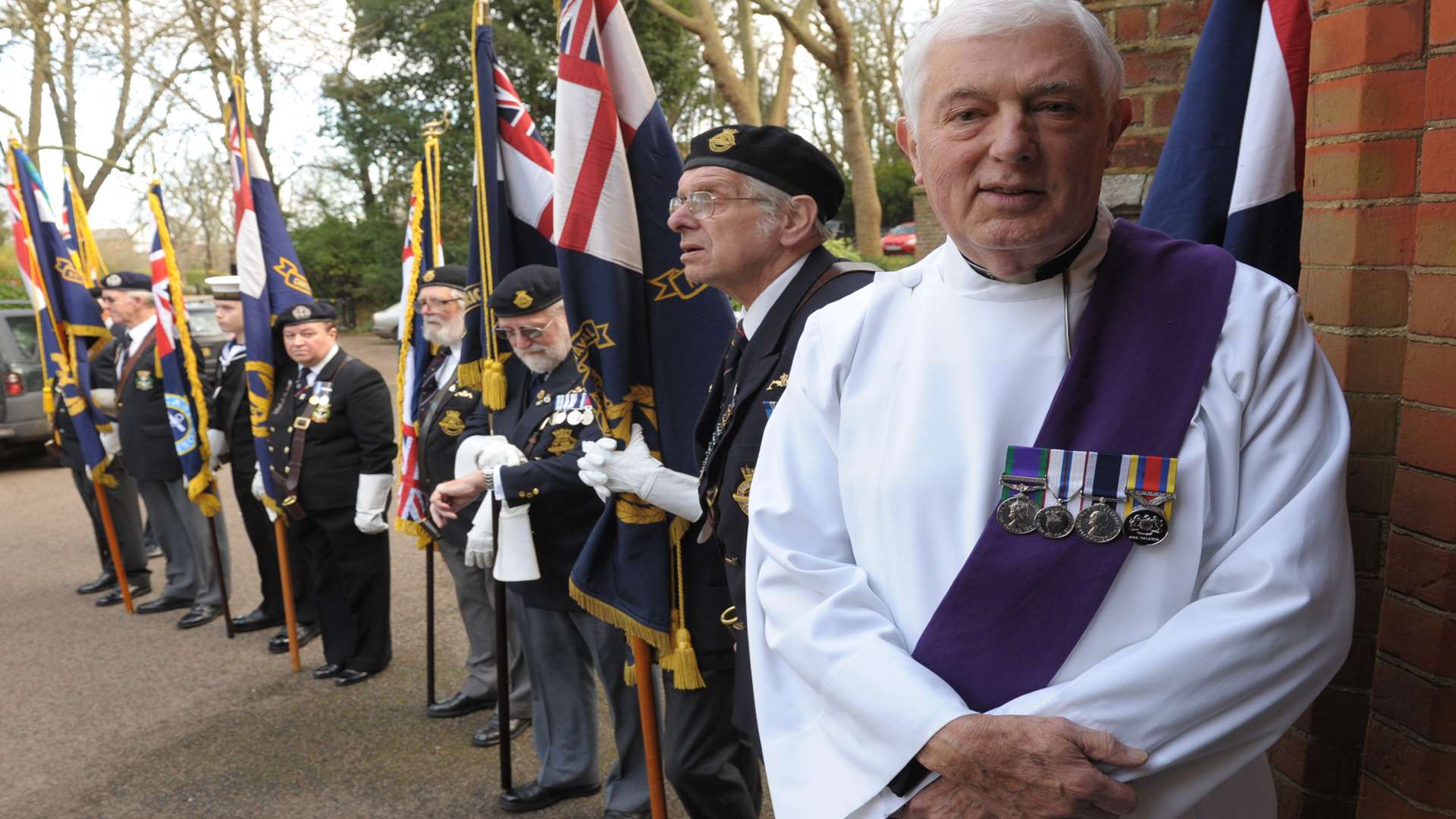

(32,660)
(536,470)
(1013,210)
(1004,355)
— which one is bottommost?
(32,660)

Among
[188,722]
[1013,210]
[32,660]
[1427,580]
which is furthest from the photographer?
[32,660]

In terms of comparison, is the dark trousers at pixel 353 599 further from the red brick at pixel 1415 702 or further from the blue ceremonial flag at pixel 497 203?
the red brick at pixel 1415 702

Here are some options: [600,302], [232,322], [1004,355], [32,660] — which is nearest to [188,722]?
[32,660]

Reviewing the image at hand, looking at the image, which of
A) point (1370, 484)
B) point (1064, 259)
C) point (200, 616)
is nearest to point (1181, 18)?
point (1370, 484)

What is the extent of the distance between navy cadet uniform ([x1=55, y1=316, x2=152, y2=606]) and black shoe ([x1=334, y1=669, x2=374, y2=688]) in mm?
2587

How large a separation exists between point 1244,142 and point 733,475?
4.15 ft

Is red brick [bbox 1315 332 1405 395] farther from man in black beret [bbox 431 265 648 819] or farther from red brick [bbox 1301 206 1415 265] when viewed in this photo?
man in black beret [bbox 431 265 648 819]

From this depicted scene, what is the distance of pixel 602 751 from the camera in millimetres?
4664

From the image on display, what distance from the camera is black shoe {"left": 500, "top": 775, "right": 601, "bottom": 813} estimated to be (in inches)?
160

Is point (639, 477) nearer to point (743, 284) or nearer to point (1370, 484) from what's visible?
point (743, 284)

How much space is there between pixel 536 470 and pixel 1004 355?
2.32 metres

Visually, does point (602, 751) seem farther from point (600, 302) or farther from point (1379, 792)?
point (1379, 792)

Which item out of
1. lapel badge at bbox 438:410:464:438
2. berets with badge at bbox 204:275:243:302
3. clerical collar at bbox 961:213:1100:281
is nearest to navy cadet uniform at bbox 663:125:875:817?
clerical collar at bbox 961:213:1100:281

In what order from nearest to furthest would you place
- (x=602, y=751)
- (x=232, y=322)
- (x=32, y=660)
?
(x=602, y=751) < (x=32, y=660) < (x=232, y=322)
